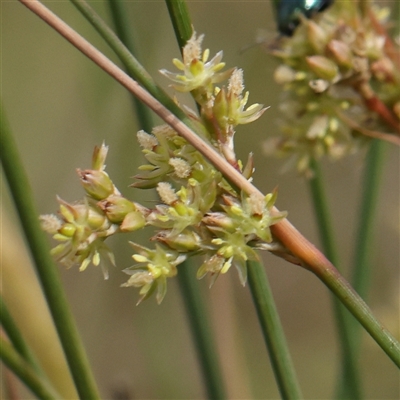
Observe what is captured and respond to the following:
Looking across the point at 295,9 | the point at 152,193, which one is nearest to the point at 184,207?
the point at 295,9

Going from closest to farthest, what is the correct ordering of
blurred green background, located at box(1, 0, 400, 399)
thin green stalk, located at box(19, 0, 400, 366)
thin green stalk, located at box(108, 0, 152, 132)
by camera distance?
thin green stalk, located at box(19, 0, 400, 366)
thin green stalk, located at box(108, 0, 152, 132)
blurred green background, located at box(1, 0, 400, 399)

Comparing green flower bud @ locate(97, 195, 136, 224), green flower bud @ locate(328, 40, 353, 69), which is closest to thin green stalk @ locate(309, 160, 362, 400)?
green flower bud @ locate(328, 40, 353, 69)

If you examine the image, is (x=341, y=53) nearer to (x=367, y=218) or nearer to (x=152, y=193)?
(x=367, y=218)

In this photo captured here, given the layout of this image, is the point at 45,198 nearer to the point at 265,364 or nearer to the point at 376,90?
the point at 265,364

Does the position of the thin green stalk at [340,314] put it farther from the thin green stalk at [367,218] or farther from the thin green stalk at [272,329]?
the thin green stalk at [272,329]

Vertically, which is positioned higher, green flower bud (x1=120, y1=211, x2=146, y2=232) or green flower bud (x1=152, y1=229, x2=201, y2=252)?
green flower bud (x1=120, y1=211, x2=146, y2=232)

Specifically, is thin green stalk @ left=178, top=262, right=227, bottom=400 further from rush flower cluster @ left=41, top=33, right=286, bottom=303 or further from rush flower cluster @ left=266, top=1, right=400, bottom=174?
rush flower cluster @ left=41, top=33, right=286, bottom=303
